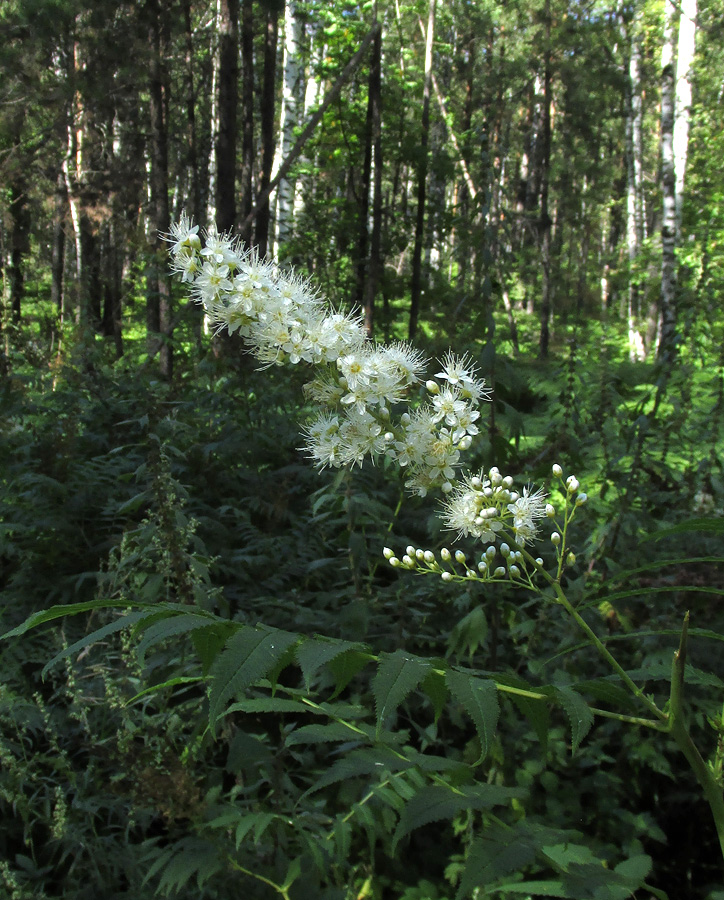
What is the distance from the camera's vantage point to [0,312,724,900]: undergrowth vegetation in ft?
3.95

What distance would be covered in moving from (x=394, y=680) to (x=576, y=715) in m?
0.29

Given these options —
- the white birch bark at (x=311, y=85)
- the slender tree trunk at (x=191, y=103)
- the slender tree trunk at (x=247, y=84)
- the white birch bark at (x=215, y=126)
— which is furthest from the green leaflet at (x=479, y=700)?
the white birch bark at (x=311, y=85)

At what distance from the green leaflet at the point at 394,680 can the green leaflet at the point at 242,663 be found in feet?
0.51

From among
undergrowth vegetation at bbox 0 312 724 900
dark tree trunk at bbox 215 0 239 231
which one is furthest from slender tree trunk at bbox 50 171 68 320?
undergrowth vegetation at bbox 0 312 724 900

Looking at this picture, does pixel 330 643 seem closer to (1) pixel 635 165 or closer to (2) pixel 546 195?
(2) pixel 546 195

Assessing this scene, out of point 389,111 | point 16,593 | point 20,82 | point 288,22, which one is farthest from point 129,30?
point 16,593

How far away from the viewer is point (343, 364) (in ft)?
5.30

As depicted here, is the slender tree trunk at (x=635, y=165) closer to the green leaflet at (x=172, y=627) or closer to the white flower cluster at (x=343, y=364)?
the white flower cluster at (x=343, y=364)

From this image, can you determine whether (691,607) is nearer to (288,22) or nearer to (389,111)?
(389,111)

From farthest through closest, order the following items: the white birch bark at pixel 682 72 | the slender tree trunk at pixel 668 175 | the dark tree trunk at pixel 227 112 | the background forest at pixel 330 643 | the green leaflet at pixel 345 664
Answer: the white birch bark at pixel 682 72 < the slender tree trunk at pixel 668 175 < the dark tree trunk at pixel 227 112 < the background forest at pixel 330 643 < the green leaflet at pixel 345 664

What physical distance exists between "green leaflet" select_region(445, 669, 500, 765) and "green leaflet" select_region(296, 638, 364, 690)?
17cm

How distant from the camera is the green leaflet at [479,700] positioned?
3.25ft

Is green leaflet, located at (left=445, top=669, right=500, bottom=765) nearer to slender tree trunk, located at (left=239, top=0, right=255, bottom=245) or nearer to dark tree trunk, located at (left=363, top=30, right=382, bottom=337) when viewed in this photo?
dark tree trunk, located at (left=363, top=30, right=382, bottom=337)

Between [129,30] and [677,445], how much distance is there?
10198 mm
